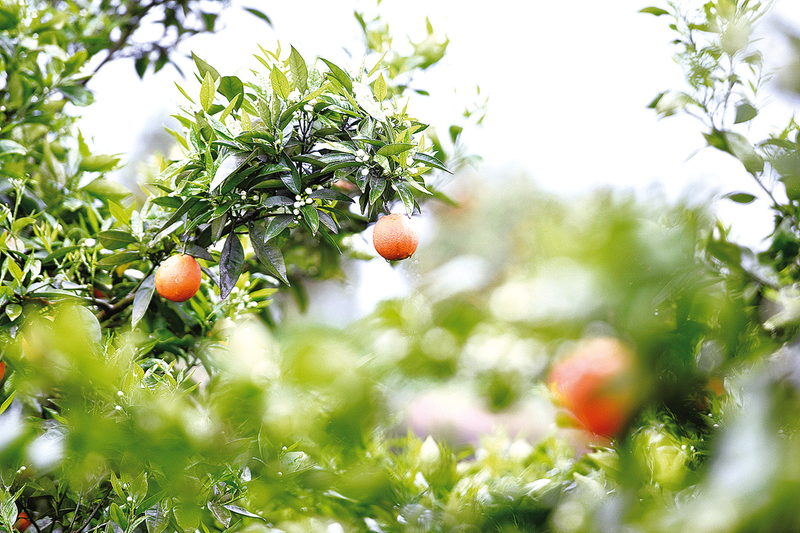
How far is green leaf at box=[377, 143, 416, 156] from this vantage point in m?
0.59

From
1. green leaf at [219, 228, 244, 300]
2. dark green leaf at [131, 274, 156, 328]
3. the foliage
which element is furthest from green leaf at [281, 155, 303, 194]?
dark green leaf at [131, 274, 156, 328]

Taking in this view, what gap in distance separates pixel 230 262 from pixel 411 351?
51 centimetres

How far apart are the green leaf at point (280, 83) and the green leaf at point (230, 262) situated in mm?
182

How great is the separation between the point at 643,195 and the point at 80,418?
0.74ft

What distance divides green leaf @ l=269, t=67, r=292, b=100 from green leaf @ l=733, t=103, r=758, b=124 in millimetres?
504

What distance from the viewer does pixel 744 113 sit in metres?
0.58

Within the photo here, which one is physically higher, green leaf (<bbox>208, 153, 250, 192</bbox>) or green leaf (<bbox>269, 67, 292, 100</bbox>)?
green leaf (<bbox>269, 67, 292, 100</bbox>)

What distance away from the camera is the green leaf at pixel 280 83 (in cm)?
61

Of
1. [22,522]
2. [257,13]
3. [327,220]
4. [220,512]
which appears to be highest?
[257,13]

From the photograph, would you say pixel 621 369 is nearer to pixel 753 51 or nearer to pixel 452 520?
pixel 452 520

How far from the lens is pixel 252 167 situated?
2.05 ft

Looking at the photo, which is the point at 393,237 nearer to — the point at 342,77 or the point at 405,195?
the point at 405,195

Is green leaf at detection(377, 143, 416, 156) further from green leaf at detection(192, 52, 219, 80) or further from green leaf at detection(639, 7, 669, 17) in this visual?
green leaf at detection(639, 7, 669, 17)

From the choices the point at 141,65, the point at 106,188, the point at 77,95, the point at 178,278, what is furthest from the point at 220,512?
the point at 141,65
